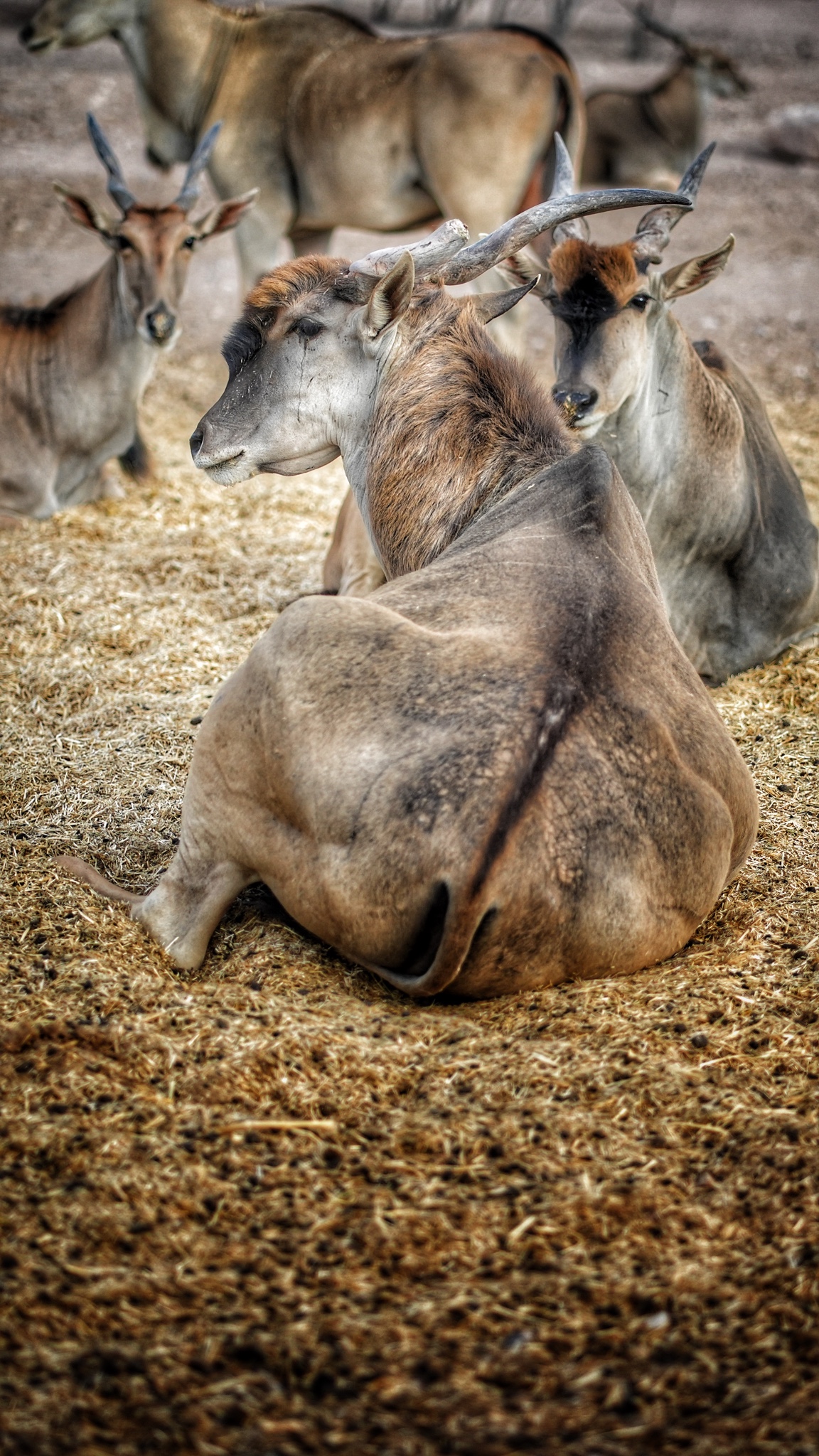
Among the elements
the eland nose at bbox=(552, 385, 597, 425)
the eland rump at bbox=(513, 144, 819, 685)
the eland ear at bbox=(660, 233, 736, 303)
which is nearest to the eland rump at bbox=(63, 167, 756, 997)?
the eland nose at bbox=(552, 385, 597, 425)

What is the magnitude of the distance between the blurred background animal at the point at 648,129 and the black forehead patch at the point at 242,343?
31.4ft

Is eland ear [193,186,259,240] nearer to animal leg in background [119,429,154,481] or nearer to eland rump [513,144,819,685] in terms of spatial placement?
animal leg in background [119,429,154,481]

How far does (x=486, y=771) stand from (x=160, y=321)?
197 inches

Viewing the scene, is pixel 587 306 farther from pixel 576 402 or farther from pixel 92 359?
pixel 92 359

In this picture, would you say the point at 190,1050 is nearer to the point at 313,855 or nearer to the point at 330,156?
the point at 313,855

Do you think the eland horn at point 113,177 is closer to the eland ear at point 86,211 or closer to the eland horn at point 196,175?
the eland ear at point 86,211

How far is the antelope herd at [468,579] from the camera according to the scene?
2818 millimetres

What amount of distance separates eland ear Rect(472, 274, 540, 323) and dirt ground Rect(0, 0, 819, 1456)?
1.80 meters

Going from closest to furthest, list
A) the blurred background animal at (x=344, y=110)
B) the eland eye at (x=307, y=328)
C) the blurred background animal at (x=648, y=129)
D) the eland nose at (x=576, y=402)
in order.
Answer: the eland eye at (x=307, y=328), the eland nose at (x=576, y=402), the blurred background animal at (x=344, y=110), the blurred background animal at (x=648, y=129)

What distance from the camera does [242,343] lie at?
Answer: 14.0 ft

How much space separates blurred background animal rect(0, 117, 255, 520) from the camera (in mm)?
7098

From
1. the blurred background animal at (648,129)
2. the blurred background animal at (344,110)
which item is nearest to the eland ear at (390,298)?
the blurred background animal at (344,110)

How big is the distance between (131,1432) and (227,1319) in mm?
257

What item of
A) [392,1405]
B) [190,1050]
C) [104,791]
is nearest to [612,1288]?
[392,1405]
